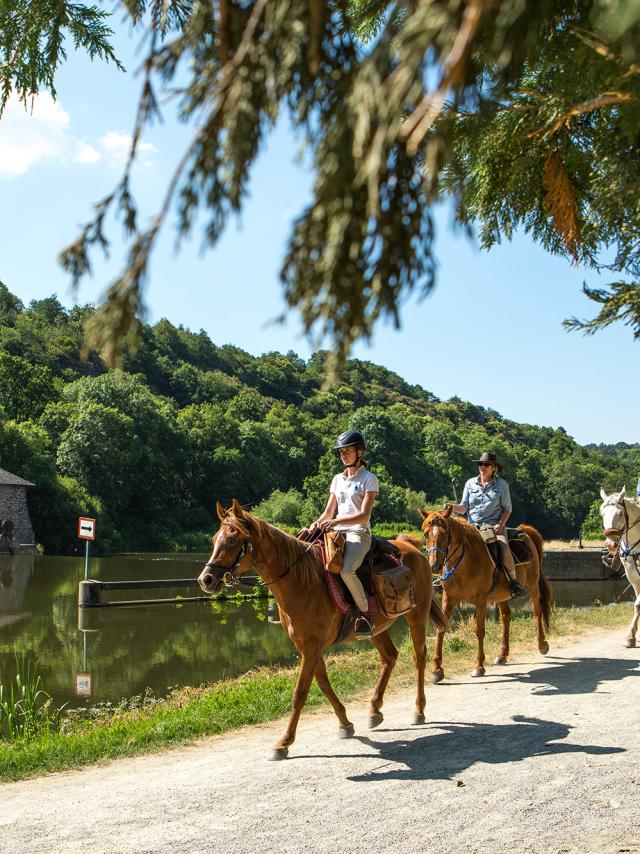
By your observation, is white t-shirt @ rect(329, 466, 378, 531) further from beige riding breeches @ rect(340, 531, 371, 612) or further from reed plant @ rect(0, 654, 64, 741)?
reed plant @ rect(0, 654, 64, 741)

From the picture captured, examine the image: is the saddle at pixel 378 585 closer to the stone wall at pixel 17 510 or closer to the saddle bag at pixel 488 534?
the saddle bag at pixel 488 534

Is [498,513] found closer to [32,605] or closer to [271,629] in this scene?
[271,629]

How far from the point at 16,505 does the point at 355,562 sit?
153 feet

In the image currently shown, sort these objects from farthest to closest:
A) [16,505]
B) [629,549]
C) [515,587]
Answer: [16,505]
[629,549]
[515,587]

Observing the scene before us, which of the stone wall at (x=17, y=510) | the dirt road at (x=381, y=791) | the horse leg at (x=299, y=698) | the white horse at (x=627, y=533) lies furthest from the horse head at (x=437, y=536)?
the stone wall at (x=17, y=510)

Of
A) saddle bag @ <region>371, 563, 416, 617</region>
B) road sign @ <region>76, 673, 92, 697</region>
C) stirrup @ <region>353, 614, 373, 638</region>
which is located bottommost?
road sign @ <region>76, 673, 92, 697</region>

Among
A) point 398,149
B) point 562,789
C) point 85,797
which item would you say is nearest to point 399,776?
point 562,789

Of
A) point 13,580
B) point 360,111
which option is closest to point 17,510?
point 13,580

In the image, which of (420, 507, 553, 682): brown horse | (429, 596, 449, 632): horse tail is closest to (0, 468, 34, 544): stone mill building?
(420, 507, 553, 682): brown horse

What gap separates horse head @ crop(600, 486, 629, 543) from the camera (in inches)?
445

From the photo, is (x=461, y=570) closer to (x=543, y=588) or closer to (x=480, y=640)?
(x=480, y=640)

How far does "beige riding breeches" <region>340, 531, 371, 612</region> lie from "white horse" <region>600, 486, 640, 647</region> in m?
5.51

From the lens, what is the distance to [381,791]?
5656 mm

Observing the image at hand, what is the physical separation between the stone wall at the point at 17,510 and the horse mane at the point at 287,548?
149ft
